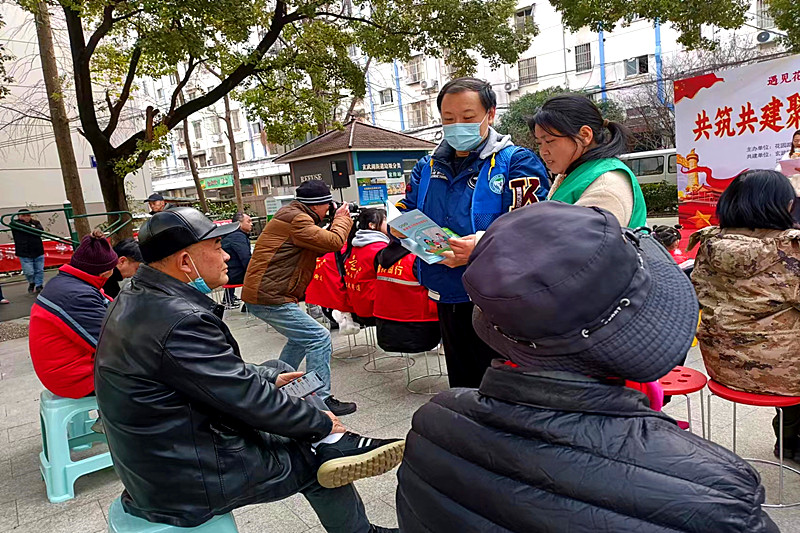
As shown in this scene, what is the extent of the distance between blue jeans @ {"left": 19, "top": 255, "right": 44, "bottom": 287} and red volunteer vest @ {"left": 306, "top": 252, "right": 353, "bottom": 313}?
309 inches

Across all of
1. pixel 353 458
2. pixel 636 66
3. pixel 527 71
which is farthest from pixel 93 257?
pixel 527 71

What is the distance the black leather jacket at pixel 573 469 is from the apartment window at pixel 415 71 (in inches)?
1171

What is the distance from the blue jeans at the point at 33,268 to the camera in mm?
10002

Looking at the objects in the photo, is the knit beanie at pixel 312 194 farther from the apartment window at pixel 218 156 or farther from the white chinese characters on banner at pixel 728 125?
the apartment window at pixel 218 156

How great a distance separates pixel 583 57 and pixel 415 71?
8805mm

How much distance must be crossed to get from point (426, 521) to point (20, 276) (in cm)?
1583

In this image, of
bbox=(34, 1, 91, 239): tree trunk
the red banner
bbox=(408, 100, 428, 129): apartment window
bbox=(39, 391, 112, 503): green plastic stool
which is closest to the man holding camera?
bbox=(39, 391, 112, 503): green plastic stool

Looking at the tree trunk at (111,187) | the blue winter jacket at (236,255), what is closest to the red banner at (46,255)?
the tree trunk at (111,187)

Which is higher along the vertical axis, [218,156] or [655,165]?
[218,156]

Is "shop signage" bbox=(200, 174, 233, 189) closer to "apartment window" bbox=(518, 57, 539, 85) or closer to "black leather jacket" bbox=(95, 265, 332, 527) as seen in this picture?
"apartment window" bbox=(518, 57, 539, 85)

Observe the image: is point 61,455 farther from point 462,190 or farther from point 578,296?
point 578,296

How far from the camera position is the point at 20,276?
44.5ft

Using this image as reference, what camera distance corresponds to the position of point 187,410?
5.36 feet

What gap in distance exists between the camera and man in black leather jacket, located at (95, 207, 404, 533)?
159 centimetres
